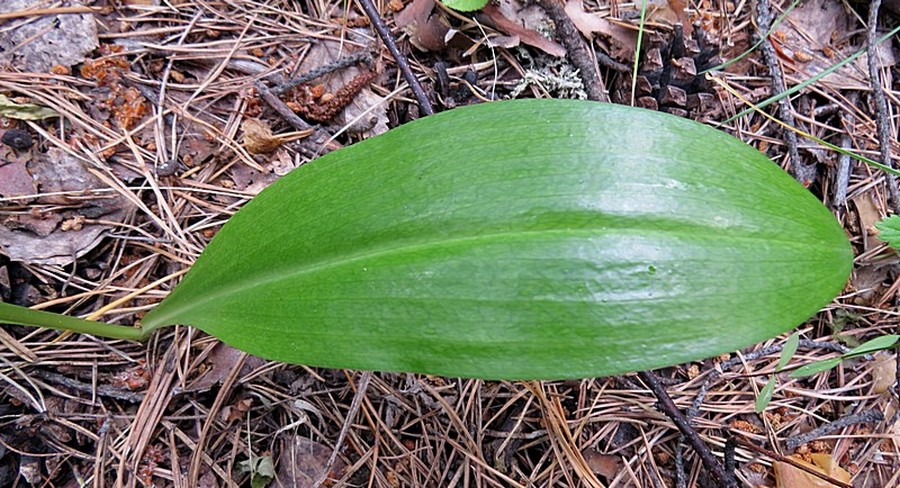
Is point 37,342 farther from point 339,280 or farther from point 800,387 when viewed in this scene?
point 800,387

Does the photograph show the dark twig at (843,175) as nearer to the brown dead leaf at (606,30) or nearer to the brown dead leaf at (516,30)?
the brown dead leaf at (606,30)

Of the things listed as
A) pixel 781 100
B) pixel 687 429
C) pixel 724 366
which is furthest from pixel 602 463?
pixel 781 100

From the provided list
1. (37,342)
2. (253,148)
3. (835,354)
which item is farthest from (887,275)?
(37,342)

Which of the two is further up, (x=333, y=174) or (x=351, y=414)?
(x=333, y=174)

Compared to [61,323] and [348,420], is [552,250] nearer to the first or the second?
[348,420]

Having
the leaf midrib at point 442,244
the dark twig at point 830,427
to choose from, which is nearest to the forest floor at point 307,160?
the dark twig at point 830,427

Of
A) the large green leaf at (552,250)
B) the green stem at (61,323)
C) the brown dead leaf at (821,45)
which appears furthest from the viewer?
the brown dead leaf at (821,45)

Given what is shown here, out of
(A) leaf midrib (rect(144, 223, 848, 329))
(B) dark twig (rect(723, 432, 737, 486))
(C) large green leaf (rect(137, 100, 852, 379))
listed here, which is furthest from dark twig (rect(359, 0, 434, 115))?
(B) dark twig (rect(723, 432, 737, 486))

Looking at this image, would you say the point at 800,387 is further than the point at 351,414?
Yes
